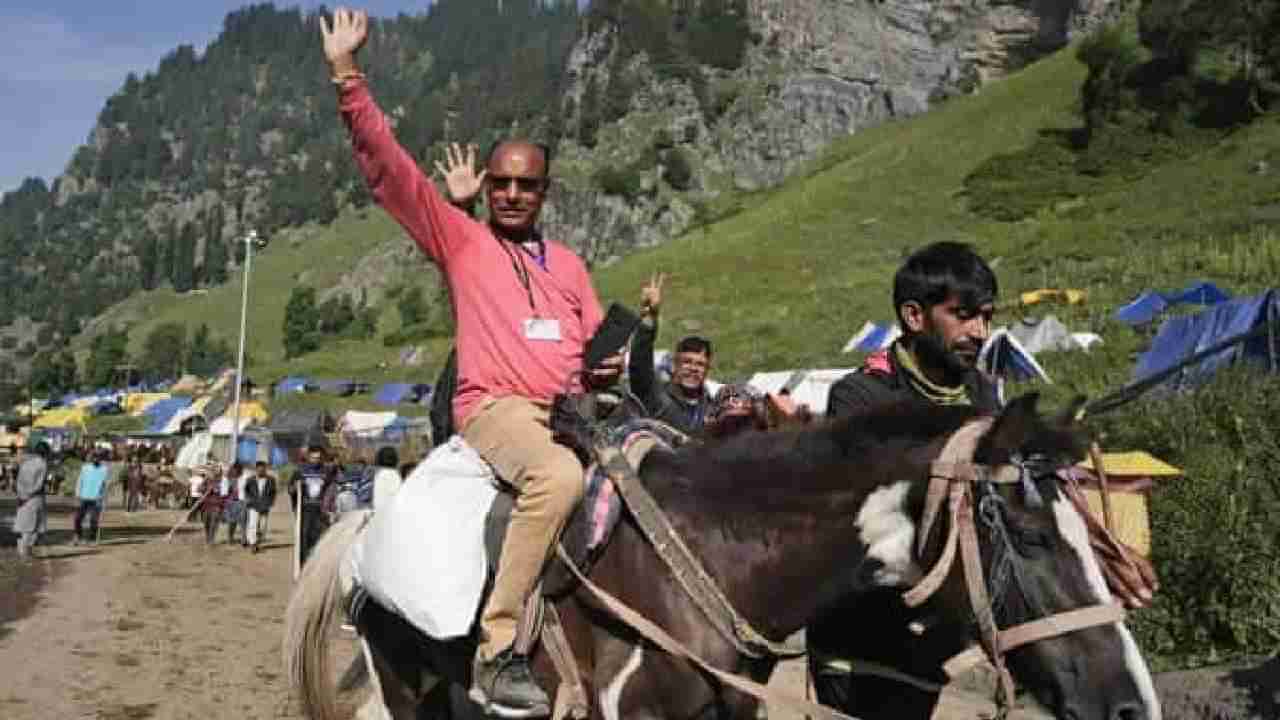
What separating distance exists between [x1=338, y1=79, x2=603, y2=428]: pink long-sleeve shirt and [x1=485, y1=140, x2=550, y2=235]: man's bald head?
82mm

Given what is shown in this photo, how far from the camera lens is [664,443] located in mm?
3533

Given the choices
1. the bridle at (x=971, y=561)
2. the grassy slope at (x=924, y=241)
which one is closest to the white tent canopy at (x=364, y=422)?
the grassy slope at (x=924, y=241)

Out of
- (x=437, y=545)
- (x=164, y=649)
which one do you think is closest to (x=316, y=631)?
(x=437, y=545)

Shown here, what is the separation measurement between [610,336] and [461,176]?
0.89 m

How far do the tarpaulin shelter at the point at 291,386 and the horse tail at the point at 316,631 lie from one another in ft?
191

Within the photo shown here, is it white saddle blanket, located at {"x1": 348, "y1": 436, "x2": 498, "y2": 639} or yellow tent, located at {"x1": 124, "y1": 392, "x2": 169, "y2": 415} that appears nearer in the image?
white saddle blanket, located at {"x1": 348, "y1": 436, "x2": 498, "y2": 639}

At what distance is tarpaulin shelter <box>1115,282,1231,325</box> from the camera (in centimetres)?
2239

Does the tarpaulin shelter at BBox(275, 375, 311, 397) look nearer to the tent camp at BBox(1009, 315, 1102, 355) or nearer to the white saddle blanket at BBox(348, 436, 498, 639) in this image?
the tent camp at BBox(1009, 315, 1102, 355)

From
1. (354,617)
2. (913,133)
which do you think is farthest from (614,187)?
(354,617)

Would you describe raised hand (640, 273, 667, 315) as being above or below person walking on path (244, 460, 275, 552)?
above

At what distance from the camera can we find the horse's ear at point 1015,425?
267cm

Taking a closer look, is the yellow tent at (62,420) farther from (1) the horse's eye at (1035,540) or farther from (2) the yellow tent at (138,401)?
(1) the horse's eye at (1035,540)

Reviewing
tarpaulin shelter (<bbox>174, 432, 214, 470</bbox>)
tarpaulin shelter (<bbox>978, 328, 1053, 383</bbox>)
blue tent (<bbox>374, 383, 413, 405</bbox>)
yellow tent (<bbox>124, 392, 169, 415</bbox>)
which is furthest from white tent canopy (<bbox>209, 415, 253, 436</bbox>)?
tarpaulin shelter (<bbox>978, 328, 1053, 383</bbox>)

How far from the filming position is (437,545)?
352 cm
